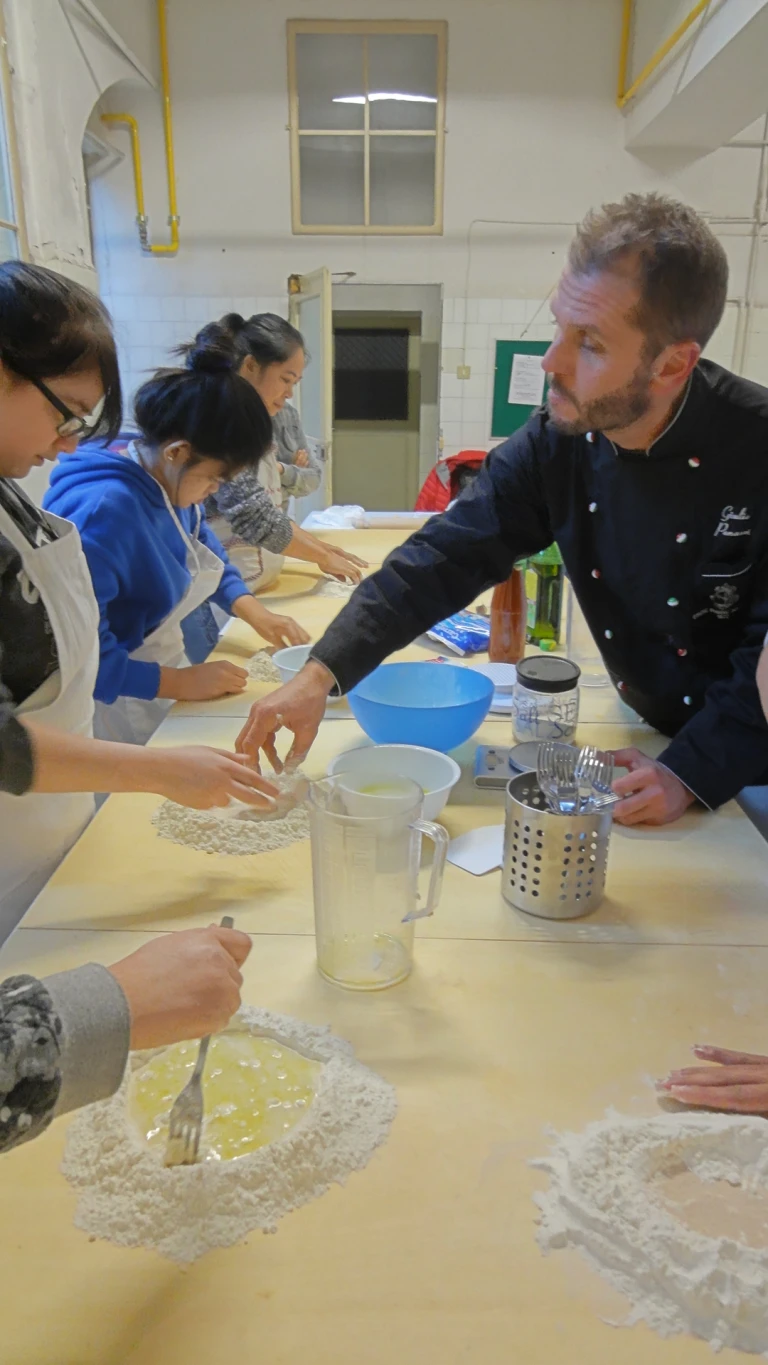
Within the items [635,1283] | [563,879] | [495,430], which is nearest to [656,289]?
[563,879]

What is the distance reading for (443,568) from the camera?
1402 millimetres

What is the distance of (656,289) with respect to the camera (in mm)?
1154


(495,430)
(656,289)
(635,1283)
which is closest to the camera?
(635,1283)

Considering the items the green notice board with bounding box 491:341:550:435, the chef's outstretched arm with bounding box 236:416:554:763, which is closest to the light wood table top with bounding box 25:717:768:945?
the chef's outstretched arm with bounding box 236:416:554:763

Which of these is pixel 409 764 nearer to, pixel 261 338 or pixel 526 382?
pixel 261 338

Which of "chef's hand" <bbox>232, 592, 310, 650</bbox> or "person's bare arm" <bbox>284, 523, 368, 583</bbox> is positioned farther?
"person's bare arm" <bbox>284, 523, 368, 583</bbox>

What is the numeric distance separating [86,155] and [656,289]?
14.6 ft

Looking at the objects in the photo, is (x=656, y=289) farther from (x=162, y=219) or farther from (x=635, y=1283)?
(x=162, y=219)

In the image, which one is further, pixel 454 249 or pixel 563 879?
pixel 454 249

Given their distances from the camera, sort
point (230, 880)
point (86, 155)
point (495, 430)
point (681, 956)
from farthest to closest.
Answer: point (495, 430) < point (86, 155) < point (230, 880) < point (681, 956)

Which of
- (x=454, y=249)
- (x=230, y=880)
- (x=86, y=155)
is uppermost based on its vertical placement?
(x=86, y=155)

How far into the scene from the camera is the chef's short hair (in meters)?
1.14

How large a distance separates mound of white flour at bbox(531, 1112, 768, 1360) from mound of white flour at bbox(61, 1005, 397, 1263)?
14 centimetres

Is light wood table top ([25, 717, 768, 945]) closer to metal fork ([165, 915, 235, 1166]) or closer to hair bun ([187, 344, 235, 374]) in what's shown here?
metal fork ([165, 915, 235, 1166])
